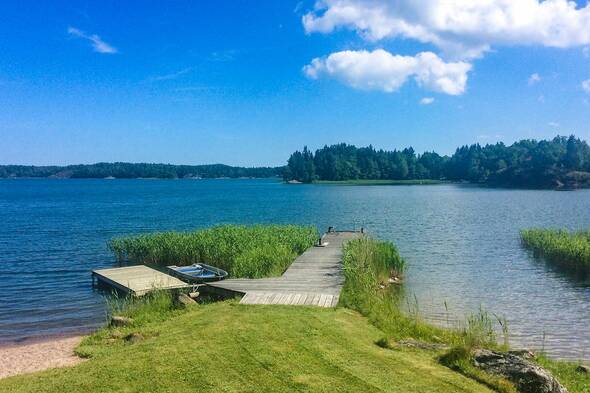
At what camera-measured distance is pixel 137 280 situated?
80.3 ft

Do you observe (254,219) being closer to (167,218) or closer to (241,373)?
(167,218)

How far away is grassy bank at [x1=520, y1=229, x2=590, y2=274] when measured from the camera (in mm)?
30625

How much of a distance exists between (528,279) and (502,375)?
20796 mm

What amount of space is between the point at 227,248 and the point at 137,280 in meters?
6.02

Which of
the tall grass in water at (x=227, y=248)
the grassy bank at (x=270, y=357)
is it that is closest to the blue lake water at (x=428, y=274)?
the tall grass in water at (x=227, y=248)

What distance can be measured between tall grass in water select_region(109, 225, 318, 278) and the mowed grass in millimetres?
9715

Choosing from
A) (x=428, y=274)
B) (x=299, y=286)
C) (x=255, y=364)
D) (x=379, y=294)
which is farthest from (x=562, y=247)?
(x=255, y=364)

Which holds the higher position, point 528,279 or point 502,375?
point 502,375

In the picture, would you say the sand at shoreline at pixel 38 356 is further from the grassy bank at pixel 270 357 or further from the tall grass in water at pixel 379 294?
the tall grass in water at pixel 379 294

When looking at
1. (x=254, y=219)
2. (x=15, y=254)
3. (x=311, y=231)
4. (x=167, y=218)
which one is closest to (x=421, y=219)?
(x=254, y=219)

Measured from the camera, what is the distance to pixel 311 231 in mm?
34625

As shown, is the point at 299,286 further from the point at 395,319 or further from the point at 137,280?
the point at 137,280

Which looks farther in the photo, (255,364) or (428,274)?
(428,274)

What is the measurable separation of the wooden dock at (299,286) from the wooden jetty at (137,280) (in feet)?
9.62
